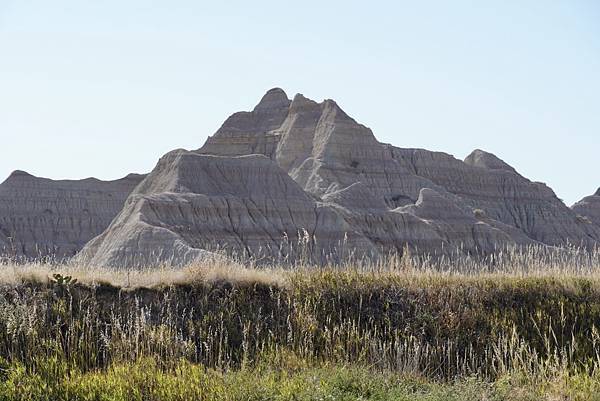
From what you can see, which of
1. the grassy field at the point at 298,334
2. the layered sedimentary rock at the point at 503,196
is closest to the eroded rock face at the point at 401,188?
the layered sedimentary rock at the point at 503,196

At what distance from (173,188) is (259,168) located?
868cm

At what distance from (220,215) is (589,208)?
6612 cm

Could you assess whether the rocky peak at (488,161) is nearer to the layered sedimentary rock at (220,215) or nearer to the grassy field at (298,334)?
the layered sedimentary rock at (220,215)

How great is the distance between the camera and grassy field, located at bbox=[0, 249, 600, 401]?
12.0 m

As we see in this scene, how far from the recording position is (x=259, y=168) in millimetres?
74938

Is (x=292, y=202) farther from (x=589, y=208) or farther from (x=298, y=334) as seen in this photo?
(x=589, y=208)

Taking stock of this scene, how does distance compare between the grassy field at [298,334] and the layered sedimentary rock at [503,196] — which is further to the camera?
the layered sedimentary rock at [503,196]

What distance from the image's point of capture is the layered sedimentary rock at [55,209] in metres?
87.1

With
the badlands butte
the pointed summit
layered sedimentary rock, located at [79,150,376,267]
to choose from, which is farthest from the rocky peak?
layered sedimentary rock, located at [79,150,376,267]

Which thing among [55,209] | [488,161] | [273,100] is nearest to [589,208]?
[488,161]

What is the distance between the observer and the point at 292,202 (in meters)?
70.9

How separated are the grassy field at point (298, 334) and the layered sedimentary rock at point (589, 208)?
336 feet

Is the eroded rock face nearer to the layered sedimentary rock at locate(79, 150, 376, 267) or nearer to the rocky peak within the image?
the rocky peak

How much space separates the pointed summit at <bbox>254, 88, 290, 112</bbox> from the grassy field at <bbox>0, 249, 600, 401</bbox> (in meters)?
95.5
